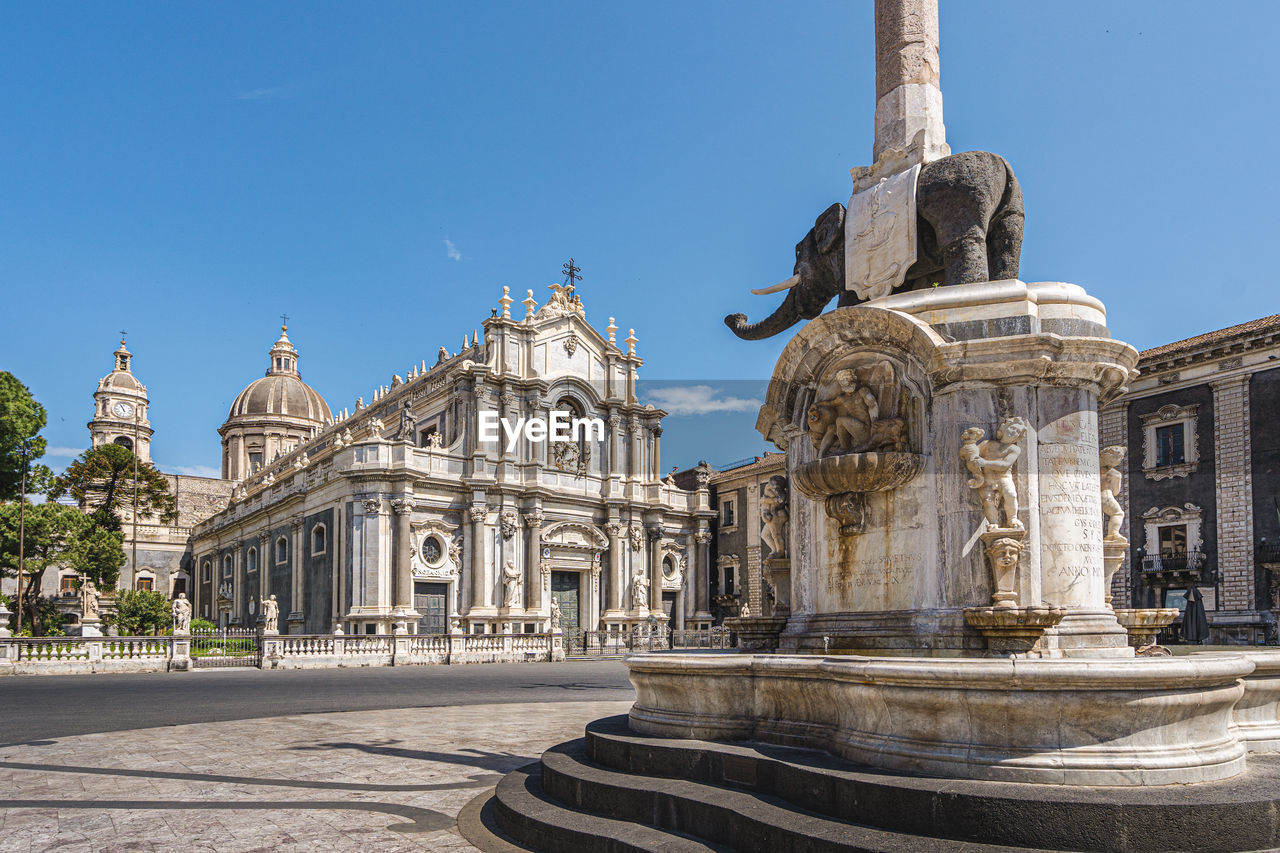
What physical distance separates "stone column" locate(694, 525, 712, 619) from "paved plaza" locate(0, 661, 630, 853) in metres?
28.6

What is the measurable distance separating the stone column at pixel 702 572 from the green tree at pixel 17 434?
1089 inches

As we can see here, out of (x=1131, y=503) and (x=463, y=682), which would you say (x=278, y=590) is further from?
(x=1131, y=503)

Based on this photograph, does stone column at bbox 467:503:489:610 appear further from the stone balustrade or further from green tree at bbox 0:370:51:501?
green tree at bbox 0:370:51:501

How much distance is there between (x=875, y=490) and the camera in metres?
8.06

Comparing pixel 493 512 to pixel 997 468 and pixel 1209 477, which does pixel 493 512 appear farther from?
pixel 997 468

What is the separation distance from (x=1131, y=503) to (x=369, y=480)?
2694 centimetres

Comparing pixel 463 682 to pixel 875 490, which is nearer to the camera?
pixel 875 490

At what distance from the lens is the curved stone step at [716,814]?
4.94m

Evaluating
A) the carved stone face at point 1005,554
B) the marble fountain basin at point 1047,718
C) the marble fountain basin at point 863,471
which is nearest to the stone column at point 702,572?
the marble fountain basin at point 863,471

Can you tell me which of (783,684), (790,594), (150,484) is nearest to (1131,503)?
(790,594)

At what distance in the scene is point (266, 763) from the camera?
9.91 meters

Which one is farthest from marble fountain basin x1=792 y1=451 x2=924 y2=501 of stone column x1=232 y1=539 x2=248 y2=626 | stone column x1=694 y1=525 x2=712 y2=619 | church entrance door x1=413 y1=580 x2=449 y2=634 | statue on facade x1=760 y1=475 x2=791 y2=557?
stone column x1=232 y1=539 x2=248 y2=626

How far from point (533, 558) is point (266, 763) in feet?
101

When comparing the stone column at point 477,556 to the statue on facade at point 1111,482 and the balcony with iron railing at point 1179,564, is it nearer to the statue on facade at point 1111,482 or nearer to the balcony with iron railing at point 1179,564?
the balcony with iron railing at point 1179,564
